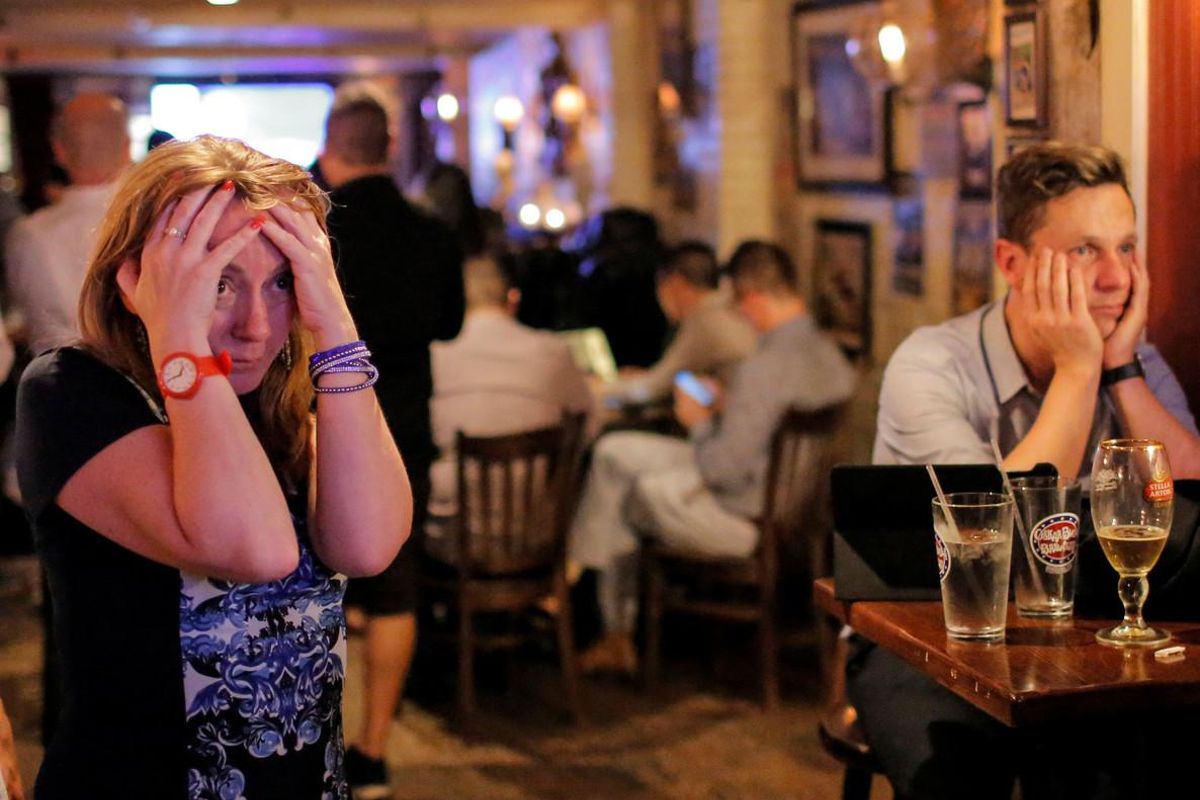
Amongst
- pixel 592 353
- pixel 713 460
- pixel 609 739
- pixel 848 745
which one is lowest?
pixel 609 739

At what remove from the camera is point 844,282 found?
571 centimetres

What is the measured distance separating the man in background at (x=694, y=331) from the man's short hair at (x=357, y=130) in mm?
1946

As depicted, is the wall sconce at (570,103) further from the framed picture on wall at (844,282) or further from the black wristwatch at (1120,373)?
the black wristwatch at (1120,373)

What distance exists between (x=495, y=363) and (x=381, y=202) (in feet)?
3.20

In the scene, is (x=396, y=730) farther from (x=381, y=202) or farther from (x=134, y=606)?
(x=134, y=606)

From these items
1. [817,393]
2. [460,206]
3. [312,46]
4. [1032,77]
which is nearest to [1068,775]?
[1032,77]

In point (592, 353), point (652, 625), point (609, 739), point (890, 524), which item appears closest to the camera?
point (890, 524)

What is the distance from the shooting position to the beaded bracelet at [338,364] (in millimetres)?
1635

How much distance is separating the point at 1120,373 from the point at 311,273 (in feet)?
4.69

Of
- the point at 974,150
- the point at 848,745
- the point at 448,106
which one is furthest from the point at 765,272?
the point at 448,106

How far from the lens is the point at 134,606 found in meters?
1.58

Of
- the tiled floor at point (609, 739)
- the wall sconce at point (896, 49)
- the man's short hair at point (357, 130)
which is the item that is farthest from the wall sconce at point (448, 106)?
the man's short hair at point (357, 130)

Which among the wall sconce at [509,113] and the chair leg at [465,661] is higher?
the wall sconce at [509,113]

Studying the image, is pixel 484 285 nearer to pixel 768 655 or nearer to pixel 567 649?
pixel 567 649
